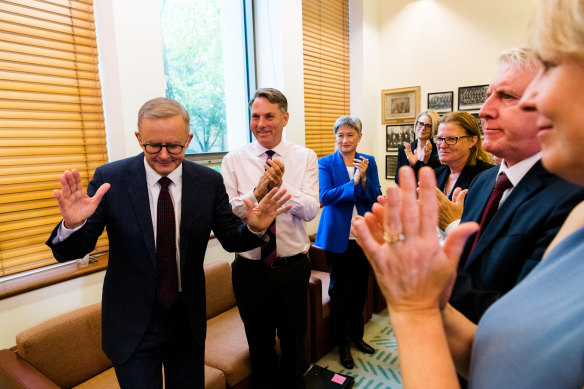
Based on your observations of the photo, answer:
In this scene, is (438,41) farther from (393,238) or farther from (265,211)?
(393,238)

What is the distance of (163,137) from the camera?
1.48 metres

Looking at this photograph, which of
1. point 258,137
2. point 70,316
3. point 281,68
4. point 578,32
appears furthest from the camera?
point 281,68

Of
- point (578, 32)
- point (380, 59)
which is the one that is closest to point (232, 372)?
point (578, 32)

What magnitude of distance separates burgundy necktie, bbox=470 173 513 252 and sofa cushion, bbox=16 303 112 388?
2042mm

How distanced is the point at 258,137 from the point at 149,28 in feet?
3.56

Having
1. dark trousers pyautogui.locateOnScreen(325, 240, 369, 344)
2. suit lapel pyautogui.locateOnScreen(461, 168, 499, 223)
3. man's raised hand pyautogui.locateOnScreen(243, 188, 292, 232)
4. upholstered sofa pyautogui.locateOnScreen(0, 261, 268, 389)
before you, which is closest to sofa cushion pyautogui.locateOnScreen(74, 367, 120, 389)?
upholstered sofa pyautogui.locateOnScreen(0, 261, 268, 389)

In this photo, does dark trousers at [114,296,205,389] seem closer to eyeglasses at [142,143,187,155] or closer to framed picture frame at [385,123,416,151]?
eyeglasses at [142,143,187,155]

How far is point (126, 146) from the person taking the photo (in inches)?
89.5

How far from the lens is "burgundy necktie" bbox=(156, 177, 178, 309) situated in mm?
1512

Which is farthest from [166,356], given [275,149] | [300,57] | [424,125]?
[300,57]

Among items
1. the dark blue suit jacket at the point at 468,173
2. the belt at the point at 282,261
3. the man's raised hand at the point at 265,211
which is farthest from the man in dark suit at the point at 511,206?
the belt at the point at 282,261

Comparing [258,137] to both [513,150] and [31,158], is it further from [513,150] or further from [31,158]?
[513,150]

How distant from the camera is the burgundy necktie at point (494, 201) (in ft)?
3.59

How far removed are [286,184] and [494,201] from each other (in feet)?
4.28
